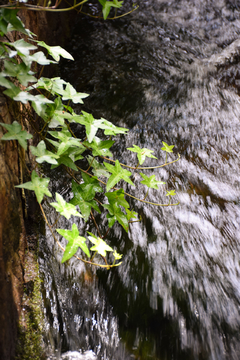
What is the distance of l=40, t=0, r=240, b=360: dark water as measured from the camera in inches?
56.8

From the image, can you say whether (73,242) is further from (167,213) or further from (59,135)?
(167,213)

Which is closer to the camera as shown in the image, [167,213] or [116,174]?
[116,174]

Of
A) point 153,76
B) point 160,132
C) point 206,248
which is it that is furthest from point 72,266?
point 153,76

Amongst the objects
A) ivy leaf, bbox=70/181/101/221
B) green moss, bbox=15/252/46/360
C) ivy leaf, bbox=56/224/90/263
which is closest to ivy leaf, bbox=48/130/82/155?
ivy leaf, bbox=70/181/101/221

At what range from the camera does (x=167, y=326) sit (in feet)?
4.84

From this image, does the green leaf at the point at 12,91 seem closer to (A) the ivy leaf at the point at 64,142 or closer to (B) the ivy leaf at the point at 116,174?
(A) the ivy leaf at the point at 64,142

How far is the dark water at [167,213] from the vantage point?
1.44 meters

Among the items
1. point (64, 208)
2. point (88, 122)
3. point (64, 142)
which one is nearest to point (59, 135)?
point (64, 142)

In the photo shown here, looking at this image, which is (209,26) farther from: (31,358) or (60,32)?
(31,358)

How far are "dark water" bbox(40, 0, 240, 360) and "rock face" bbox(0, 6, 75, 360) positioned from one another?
0.74 feet

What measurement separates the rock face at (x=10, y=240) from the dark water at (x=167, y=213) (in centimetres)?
23

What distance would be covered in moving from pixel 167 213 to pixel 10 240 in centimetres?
118

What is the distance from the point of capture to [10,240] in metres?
1.26

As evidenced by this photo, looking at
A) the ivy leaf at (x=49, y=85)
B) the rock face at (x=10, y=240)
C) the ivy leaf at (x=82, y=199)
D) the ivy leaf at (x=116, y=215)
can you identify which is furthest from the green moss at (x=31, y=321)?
the ivy leaf at (x=49, y=85)
